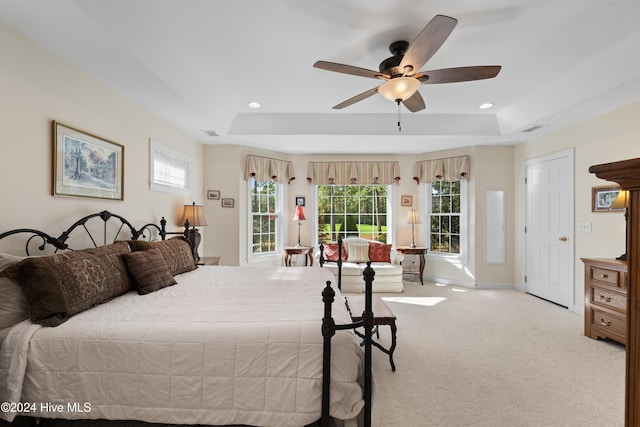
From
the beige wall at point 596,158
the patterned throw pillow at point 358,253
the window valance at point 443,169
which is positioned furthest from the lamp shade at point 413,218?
the beige wall at point 596,158

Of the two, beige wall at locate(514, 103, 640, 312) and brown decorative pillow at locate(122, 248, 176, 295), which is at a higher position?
beige wall at locate(514, 103, 640, 312)

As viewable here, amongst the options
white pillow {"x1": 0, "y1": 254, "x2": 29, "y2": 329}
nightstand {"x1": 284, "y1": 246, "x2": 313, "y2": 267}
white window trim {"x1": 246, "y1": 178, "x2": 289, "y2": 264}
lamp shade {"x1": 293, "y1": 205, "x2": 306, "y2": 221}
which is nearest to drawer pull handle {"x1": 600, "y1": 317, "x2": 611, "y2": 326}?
nightstand {"x1": 284, "y1": 246, "x2": 313, "y2": 267}

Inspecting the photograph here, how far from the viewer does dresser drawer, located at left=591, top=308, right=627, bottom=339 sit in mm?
2857

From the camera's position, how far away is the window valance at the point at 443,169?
5305 millimetres

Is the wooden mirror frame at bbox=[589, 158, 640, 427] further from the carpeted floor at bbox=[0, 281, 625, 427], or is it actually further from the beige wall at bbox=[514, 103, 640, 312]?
the beige wall at bbox=[514, 103, 640, 312]

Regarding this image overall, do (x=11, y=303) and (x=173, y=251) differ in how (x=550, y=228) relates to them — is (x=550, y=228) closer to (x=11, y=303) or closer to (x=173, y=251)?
(x=173, y=251)

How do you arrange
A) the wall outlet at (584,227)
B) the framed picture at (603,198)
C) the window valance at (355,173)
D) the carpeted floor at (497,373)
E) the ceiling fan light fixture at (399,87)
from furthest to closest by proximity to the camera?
the window valance at (355,173), the wall outlet at (584,227), the framed picture at (603,198), the ceiling fan light fixture at (399,87), the carpeted floor at (497,373)

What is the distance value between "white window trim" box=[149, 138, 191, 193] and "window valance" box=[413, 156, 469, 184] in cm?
405

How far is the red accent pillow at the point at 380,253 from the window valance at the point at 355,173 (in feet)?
4.22

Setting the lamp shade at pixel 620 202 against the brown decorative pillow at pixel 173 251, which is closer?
the brown decorative pillow at pixel 173 251

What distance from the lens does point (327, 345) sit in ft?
4.72

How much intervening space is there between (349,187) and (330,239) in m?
1.11

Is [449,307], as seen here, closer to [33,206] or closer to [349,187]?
[349,187]

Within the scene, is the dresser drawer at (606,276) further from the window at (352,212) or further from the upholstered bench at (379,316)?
the window at (352,212)
